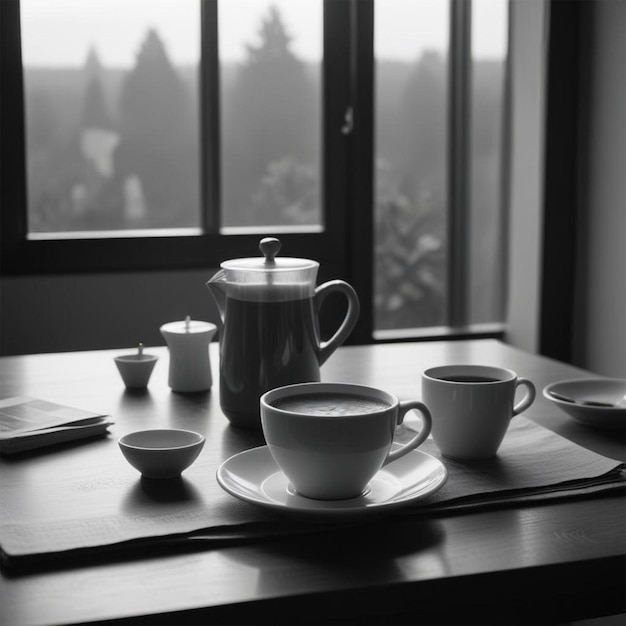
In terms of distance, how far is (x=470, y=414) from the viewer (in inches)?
40.5

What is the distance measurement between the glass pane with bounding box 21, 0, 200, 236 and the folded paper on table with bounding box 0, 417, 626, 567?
6.96 ft

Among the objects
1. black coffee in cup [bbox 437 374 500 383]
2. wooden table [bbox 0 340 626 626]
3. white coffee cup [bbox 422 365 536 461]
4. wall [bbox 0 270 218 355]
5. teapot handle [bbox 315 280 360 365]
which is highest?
teapot handle [bbox 315 280 360 365]

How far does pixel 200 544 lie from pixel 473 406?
37cm

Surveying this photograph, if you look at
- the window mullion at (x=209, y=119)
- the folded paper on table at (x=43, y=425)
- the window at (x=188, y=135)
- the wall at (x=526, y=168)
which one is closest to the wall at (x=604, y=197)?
the wall at (x=526, y=168)

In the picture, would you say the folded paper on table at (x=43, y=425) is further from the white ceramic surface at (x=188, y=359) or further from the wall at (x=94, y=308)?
the wall at (x=94, y=308)

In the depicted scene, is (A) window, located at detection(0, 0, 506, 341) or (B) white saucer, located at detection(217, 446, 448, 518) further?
(A) window, located at detection(0, 0, 506, 341)

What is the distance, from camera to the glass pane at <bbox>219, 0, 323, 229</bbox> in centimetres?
306

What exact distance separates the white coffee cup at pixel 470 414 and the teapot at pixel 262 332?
0.63 feet

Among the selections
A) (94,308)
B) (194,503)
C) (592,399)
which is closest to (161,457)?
(194,503)

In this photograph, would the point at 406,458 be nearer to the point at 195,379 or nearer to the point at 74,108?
the point at 195,379

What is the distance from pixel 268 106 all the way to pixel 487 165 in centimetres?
109

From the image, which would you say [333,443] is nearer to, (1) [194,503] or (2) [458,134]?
(1) [194,503]

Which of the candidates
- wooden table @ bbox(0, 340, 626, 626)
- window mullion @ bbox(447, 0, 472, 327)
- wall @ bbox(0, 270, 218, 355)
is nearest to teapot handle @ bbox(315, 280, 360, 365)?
wooden table @ bbox(0, 340, 626, 626)

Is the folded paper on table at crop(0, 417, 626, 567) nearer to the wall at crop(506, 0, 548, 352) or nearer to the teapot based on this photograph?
the teapot
